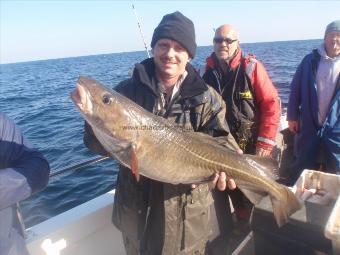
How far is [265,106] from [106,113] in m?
2.48

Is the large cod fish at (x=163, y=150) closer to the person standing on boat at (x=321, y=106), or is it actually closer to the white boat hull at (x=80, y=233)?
the white boat hull at (x=80, y=233)

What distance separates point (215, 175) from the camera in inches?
120

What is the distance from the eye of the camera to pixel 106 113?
2.78m

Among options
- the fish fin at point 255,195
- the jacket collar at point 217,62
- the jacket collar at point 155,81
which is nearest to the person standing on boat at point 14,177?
the jacket collar at point 155,81

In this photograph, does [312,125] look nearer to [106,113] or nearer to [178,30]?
[178,30]

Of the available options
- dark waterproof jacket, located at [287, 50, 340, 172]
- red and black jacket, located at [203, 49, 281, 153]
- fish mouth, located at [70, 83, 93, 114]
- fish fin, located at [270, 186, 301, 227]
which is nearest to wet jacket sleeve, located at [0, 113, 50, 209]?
fish mouth, located at [70, 83, 93, 114]

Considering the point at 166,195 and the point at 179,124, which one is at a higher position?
the point at 179,124

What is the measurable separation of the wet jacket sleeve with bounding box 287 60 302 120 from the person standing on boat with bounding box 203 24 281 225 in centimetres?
128

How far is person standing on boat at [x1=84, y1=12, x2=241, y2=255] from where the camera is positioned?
2965 mm

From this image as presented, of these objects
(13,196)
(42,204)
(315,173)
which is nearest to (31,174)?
(13,196)

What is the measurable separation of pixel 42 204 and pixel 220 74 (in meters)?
4.90

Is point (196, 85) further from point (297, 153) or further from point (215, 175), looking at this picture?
point (297, 153)

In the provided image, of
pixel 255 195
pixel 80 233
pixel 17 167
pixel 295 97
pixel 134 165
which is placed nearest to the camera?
pixel 17 167

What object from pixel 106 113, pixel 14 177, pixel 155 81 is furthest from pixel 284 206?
pixel 14 177
